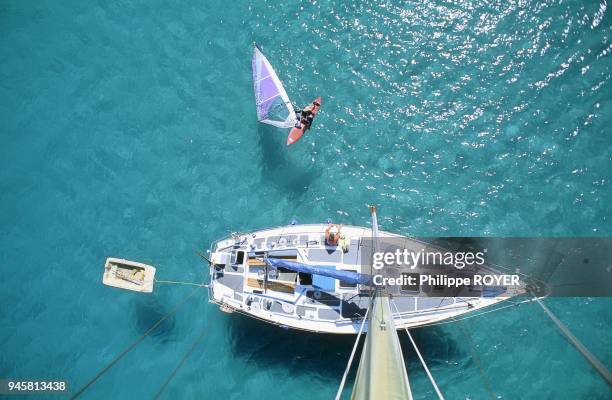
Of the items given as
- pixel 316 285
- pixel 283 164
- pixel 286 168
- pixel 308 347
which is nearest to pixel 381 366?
pixel 316 285

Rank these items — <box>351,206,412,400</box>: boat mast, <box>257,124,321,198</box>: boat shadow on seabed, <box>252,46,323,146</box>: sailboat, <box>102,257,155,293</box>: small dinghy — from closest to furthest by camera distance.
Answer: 1. <box>351,206,412,400</box>: boat mast
2. <box>102,257,155,293</box>: small dinghy
3. <box>252,46,323,146</box>: sailboat
4. <box>257,124,321,198</box>: boat shadow on seabed

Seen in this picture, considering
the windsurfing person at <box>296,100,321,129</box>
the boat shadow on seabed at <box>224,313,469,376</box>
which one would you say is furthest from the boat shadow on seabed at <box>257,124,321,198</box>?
the boat shadow on seabed at <box>224,313,469,376</box>

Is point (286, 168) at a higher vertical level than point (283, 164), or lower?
lower

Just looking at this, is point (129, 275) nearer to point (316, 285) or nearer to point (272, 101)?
point (316, 285)

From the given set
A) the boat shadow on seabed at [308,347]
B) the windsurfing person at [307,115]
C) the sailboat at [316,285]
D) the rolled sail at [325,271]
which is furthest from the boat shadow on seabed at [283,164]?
the boat shadow on seabed at [308,347]

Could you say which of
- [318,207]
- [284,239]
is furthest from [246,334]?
[318,207]

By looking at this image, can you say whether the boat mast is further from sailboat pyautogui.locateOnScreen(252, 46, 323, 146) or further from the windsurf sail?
the windsurf sail

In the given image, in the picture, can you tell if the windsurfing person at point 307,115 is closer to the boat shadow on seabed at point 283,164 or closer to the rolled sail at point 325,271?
the boat shadow on seabed at point 283,164
